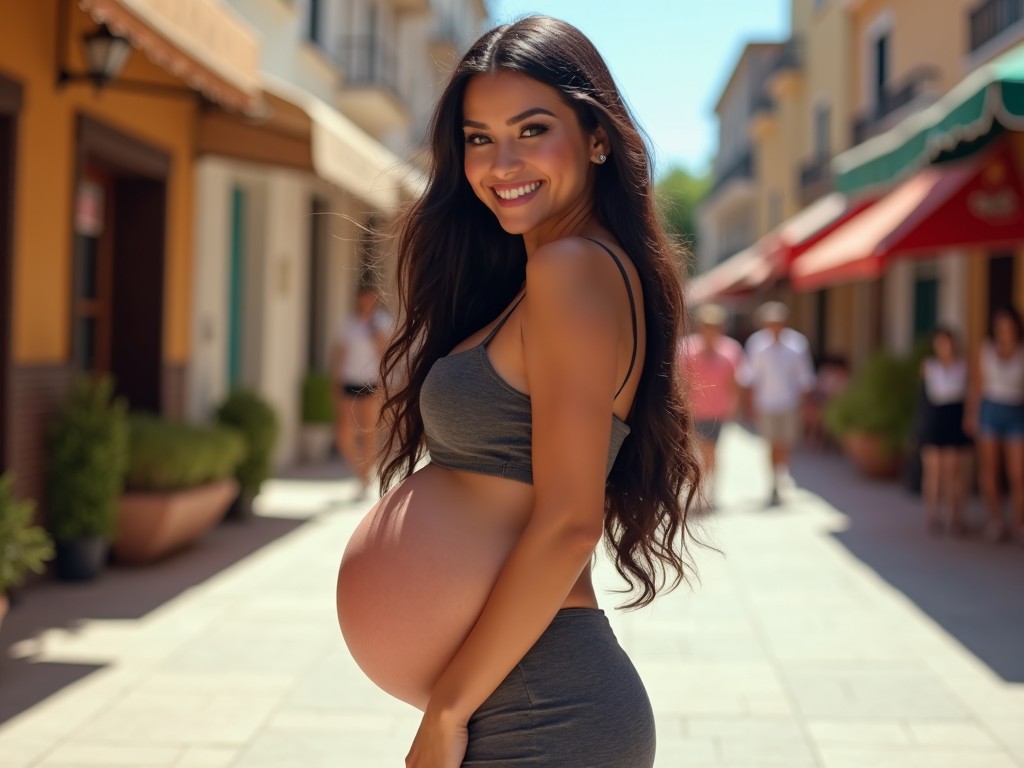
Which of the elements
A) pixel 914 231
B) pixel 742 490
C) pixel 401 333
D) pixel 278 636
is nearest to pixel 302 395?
pixel 742 490

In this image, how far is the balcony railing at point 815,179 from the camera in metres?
24.4

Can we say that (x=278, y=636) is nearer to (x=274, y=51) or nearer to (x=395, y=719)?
(x=395, y=719)

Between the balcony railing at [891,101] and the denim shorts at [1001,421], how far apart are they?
321 inches

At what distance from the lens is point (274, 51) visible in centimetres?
1309

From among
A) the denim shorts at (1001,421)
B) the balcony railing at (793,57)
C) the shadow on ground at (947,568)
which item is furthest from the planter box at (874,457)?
the balcony railing at (793,57)

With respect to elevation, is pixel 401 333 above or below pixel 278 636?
above

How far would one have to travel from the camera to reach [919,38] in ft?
57.3

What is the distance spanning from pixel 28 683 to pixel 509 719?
13.0 ft

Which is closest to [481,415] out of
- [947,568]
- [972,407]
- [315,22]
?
[947,568]

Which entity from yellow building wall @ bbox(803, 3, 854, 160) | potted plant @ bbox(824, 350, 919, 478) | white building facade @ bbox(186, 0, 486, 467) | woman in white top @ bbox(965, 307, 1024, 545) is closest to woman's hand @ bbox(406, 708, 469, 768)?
white building facade @ bbox(186, 0, 486, 467)

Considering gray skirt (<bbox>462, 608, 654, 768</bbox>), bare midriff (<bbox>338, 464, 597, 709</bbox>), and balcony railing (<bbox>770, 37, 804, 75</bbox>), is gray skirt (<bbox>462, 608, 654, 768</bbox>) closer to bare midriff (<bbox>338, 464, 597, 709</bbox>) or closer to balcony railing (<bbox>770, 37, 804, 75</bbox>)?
bare midriff (<bbox>338, 464, 597, 709</bbox>)

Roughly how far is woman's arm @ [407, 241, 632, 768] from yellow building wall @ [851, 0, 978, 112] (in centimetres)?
1467

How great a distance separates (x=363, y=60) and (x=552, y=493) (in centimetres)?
1730

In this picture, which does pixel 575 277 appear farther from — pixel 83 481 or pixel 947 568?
pixel 947 568
